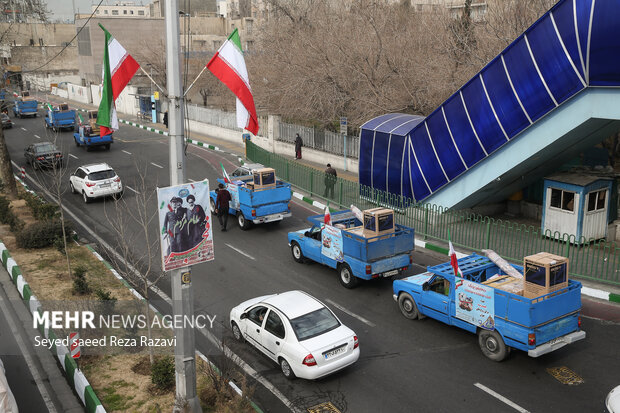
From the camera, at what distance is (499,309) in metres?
11.1

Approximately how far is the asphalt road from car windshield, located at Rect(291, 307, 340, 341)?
982 mm

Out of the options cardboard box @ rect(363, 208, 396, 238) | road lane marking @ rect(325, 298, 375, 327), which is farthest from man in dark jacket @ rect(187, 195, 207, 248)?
cardboard box @ rect(363, 208, 396, 238)

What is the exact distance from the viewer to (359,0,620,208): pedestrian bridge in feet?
49.9

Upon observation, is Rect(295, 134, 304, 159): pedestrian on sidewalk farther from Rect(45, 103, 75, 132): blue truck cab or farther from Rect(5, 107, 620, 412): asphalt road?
Rect(45, 103, 75, 132): blue truck cab

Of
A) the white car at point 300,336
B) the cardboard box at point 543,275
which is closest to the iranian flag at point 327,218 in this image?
the white car at point 300,336

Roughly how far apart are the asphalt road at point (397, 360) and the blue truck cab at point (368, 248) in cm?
64

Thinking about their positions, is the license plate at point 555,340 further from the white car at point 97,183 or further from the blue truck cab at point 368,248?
the white car at point 97,183

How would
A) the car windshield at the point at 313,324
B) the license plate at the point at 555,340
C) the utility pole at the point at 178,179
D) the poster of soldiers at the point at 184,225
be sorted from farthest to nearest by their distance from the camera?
the license plate at the point at 555,340 < the car windshield at the point at 313,324 < the poster of soldiers at the point at 184,225 < the utility pole at the point at 178,179

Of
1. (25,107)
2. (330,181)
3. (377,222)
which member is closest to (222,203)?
(330,181)

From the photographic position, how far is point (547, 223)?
18.7m

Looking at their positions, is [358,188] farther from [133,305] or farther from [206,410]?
[206,410]

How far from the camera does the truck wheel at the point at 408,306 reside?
43.5 ft

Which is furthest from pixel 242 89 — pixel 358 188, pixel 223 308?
pixel 358 188

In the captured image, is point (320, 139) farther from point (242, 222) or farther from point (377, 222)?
point (377, 222)
